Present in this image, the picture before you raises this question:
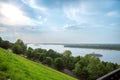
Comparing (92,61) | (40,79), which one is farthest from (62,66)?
(40,79)

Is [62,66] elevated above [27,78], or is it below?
below

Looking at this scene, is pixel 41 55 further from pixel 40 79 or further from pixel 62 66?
pixel 40 79

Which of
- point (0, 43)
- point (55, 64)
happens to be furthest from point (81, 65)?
point (0, 43)

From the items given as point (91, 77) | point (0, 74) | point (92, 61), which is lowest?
point (91, 77)

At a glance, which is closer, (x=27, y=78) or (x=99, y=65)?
(x=27, y=78)

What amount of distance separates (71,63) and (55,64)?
6.44m

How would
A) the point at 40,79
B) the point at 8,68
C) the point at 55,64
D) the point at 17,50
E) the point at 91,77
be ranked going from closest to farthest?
the point at 8,68 < the point at 40,79 < the point at 91,77 < the point at 55,64 < the point at 17,50

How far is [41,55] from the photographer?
6191cm

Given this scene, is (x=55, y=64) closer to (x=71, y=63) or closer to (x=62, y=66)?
(x=62, y=66)

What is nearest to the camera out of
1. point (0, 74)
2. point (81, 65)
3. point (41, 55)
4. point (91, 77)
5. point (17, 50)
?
point (0, 74)

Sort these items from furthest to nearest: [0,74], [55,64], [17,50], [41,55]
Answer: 1. [41,55]
2. [17,50]
3. [55,64]
4. [0,74]

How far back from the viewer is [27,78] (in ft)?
30.4

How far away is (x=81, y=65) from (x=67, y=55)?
14.1m

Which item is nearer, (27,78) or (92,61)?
(27,78)
